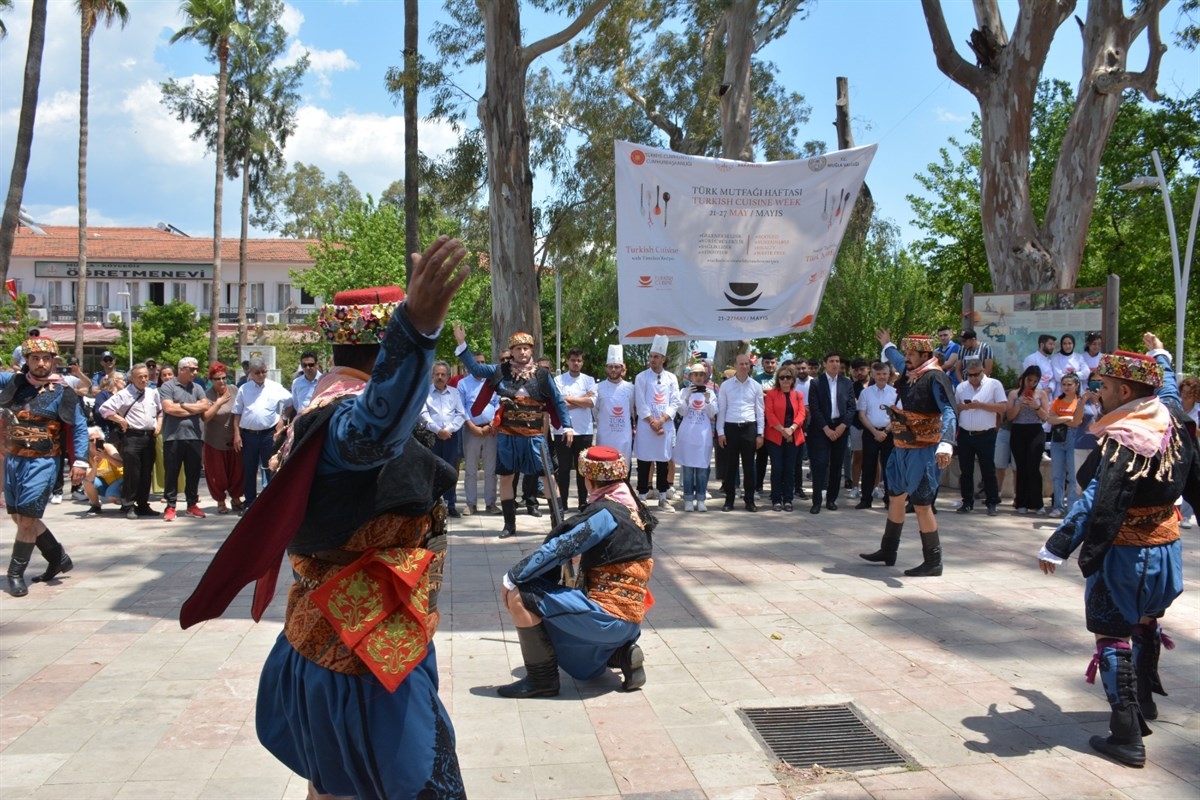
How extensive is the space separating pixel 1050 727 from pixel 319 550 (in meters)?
3.92

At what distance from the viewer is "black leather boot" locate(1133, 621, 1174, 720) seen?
4984 mm

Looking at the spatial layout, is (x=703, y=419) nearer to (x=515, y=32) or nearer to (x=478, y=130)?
(x=515, y=32)

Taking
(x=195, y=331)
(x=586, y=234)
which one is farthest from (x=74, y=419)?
(x=195, y=331)

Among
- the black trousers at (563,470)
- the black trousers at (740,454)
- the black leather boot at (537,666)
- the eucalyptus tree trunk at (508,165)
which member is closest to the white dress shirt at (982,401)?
the black trousers at (740,454)

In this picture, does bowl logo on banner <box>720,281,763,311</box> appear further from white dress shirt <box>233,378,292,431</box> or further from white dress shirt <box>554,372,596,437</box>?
white dress shirt <box>233,378,292,431</box>

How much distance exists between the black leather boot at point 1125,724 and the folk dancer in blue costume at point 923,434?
3586 millimetres

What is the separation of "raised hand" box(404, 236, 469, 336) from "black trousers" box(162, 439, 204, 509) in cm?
1067

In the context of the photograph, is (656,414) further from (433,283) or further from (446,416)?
(433,283)

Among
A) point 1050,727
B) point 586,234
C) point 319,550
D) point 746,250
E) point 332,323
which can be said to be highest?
point 586,234

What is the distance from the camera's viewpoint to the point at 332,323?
2.96m

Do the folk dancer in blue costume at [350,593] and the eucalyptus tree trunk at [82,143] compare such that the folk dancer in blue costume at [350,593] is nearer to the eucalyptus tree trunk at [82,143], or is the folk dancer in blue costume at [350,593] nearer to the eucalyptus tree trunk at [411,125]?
the eucalyptus tree trunk at [411,125]

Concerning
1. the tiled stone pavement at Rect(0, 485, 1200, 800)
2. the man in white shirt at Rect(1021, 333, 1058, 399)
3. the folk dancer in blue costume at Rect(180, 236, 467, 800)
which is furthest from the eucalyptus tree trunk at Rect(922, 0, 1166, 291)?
the folk dancer in blue costume at Rect(180, 236, 467, 800)

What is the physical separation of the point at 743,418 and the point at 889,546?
3741 mm

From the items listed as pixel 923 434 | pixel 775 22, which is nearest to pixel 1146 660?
pixel 923 434
